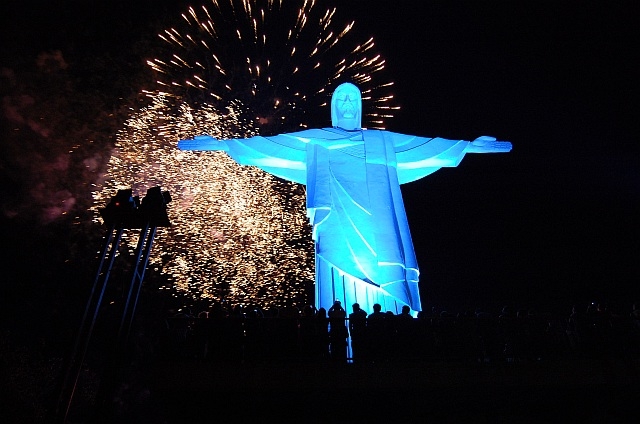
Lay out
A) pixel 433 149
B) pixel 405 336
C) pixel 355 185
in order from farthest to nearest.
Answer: pixel 433 149, pixel 355 185, pixel 405 336

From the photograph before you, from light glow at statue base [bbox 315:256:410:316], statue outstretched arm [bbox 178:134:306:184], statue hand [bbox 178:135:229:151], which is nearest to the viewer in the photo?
light glow at statue base [bbox 315:256:410:316]

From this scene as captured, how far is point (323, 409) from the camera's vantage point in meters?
8.51

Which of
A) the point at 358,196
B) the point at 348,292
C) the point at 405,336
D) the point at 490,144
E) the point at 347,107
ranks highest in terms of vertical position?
the point at 347,107

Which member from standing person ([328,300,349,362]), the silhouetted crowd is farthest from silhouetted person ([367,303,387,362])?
standing person ([328,300,349,362])

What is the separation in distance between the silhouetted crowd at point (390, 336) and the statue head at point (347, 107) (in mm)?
6227

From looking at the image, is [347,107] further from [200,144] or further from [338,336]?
[338,336]

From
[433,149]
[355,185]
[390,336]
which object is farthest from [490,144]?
[390,336]

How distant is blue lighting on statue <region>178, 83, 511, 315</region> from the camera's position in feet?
36.9

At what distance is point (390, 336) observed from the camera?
8.70 m

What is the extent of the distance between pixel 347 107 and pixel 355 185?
2.75m

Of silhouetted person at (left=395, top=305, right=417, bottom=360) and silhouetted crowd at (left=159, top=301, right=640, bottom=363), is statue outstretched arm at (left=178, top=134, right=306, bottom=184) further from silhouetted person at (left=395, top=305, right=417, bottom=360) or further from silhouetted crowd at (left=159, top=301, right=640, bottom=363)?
silhouetted person at (left=395, top=305, right=417, bottom=360)

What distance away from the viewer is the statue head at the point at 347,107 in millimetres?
14086

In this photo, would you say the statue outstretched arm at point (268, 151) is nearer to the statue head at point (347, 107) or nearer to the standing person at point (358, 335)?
the statue head at point (347, 107)

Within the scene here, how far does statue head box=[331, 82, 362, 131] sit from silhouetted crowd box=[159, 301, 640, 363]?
623 centimetres
